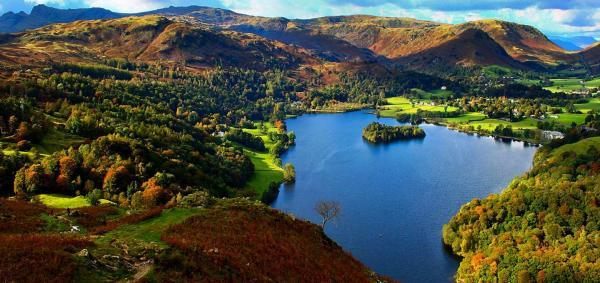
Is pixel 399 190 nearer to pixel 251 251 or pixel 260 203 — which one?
pixel 260 203

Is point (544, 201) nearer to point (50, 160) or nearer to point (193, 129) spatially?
point (50, 160)

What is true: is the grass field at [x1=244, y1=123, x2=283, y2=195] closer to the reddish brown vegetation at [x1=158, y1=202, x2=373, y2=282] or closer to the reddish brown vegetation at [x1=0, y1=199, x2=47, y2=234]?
the reddish brown vegetation at [x1=158, y1=202, x2=373, y2=282]

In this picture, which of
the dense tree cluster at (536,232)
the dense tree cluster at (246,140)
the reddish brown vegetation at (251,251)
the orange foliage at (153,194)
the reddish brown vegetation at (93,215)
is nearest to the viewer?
the reddish brown vegetation at (251,251)

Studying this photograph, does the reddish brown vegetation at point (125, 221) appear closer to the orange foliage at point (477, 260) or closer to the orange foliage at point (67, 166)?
the orange foliage at point (67, 166)

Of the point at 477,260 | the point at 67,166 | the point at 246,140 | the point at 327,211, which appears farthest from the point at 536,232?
the point at 246,140

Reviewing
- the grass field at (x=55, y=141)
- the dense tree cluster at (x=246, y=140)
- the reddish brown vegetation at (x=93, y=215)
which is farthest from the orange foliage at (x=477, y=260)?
the dense tree cluster at (x=246, y=140)
